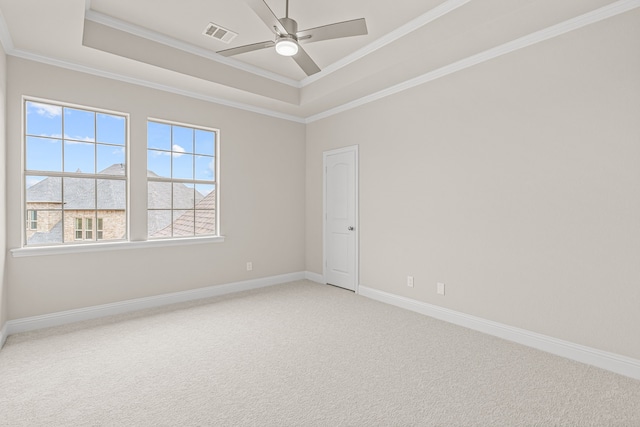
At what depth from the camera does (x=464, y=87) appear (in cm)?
334

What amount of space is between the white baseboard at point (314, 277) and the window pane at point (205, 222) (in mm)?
1742

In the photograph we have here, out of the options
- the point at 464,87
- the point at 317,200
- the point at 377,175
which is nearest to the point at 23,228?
the point at 317,200

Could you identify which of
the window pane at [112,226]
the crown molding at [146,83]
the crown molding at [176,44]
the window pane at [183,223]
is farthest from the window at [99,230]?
the crown molding at [176,44]

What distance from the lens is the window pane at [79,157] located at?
345 centimetres

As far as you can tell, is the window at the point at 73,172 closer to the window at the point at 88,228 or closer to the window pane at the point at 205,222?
the window at the point at 88,228

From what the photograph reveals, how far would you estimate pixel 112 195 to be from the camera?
12.2 feet

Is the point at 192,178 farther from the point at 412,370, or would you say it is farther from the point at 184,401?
the point at 412,370

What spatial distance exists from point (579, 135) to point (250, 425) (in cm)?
321

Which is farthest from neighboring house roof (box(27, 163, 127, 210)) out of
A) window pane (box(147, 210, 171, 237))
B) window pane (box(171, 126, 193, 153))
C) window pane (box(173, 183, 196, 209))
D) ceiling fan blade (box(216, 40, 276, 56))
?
ceiling fan blade (box(216, 40, 276, 56))

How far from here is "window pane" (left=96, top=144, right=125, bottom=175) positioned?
11.9 feet

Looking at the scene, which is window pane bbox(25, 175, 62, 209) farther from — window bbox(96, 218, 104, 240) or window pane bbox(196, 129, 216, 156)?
window pane bbox(196, 129, 216, 156)

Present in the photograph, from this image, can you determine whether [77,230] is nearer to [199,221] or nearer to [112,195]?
[112,195]

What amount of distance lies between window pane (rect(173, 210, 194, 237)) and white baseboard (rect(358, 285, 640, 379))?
2.83 meters

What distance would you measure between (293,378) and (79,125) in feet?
11.4
